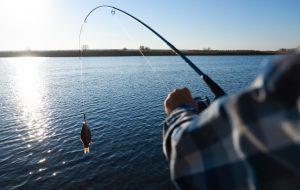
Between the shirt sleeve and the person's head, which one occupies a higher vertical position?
the person's head

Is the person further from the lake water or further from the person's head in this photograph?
the lake water

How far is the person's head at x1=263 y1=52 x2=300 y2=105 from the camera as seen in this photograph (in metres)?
0.98

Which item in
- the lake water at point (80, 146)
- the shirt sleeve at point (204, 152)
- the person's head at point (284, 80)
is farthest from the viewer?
the lake water at point (80, 146)

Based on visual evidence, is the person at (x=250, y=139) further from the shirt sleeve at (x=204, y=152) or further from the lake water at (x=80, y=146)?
the lake water at (x=80, y=146)

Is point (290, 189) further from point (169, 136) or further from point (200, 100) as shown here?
point (200, 100)

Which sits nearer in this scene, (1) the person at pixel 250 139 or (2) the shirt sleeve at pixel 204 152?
(1) the person at pixel 250 139

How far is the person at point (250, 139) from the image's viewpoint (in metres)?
1.02

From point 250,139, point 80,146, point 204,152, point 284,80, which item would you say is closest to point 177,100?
point 204,152

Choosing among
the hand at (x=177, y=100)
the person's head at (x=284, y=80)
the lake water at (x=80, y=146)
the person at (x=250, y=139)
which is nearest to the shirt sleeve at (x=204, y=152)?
the person at (x=250, y=139)

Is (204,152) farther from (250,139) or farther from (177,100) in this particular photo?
(177,100)

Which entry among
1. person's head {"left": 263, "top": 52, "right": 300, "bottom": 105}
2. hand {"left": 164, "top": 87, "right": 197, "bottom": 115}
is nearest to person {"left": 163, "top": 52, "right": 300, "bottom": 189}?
person's head {"left": 263, "top": 52, "right": 300, "bottom": 105}

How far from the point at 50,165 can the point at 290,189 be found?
16.8 m

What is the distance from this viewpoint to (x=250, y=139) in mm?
1153

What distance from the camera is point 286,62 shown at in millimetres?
986
